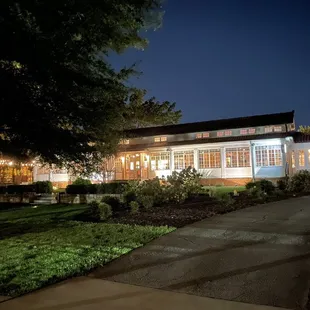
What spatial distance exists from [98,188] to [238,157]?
11.6 metres

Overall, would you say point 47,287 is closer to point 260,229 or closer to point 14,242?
point 14,242

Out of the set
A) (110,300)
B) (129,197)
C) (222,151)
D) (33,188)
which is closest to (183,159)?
(222,151)

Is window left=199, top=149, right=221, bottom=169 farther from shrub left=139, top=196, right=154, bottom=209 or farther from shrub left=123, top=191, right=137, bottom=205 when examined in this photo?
shrub left=139, top=196, right=154, bottom=209

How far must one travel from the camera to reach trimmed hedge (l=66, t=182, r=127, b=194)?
751 inches

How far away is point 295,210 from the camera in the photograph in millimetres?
11188

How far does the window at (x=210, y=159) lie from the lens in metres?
26.7

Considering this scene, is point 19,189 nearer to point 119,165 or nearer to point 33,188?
point 33,188

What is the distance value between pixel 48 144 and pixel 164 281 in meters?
4.71

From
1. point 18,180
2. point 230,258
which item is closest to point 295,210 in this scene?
point 230,258

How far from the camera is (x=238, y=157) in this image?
85.4ft

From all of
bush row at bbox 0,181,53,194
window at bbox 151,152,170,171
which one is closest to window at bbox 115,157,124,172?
window at bbox 151,152,170,171

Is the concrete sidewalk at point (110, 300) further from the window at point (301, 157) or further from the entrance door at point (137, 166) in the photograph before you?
the window at point (301, 157)

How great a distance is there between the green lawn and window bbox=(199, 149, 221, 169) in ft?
54.6

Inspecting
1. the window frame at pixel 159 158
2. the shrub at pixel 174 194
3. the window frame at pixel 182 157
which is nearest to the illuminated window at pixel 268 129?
the window frame at pixel 182 157
